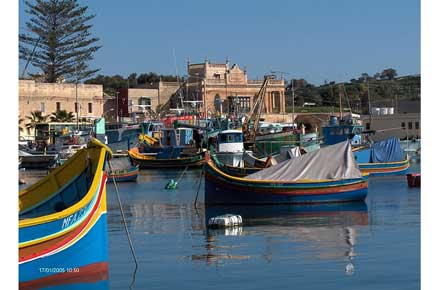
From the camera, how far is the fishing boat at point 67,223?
1260cm

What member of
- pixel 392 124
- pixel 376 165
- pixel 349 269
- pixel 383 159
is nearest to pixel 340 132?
pixel 383 159

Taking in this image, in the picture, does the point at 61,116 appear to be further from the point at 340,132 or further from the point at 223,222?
the point at 223,222

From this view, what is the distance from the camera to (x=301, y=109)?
100 meters

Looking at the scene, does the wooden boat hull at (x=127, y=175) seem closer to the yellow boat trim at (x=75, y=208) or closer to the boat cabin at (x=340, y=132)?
the boat cabin at (x=340, y=132)

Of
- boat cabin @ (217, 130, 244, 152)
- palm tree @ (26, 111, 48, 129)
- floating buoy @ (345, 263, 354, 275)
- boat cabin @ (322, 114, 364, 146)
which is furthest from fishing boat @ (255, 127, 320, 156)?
floating buoy @ (345, 263, 354, 275)

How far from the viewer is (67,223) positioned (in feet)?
42.9

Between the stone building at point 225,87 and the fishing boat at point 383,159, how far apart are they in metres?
44.9

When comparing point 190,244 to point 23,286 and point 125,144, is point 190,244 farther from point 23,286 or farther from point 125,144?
point 125,144

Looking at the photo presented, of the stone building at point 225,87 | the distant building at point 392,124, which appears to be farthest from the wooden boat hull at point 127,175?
the stone building at point 225,87

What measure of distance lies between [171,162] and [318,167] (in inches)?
1182

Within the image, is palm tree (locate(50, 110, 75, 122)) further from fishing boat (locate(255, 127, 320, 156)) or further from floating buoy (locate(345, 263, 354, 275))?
floating buoy (locate(345, 263, 354, 275))

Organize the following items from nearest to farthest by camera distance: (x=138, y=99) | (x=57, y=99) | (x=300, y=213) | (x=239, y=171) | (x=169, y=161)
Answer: (x=300, y=213), (x=239, y=171), (x=169, y=161), (x=57, y=99), (x=138, y=99)

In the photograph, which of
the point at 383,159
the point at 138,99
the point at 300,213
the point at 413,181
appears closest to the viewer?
the point at 300,213
